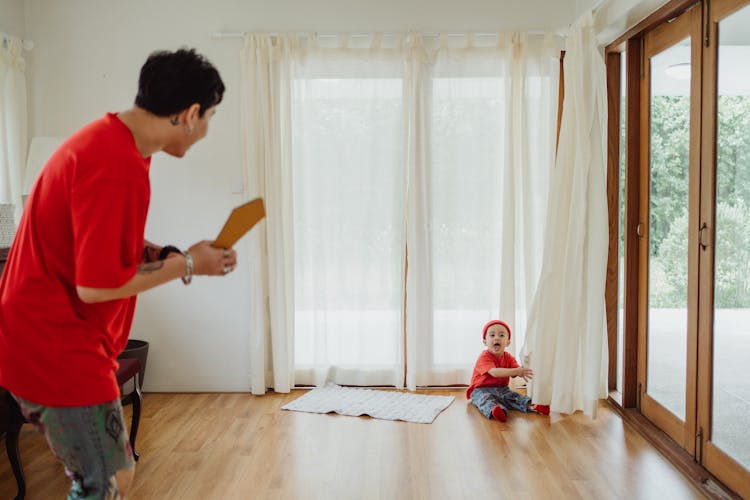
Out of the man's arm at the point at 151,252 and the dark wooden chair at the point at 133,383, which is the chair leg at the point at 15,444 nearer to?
the dark wooden chair at the point at 133,383

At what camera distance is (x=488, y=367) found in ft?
12.5

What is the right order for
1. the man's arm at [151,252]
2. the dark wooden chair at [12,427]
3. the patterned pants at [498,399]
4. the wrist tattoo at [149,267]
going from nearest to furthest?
the wrist tattoo at [149,267] → the man's arm at [151,252] → the dark wooden chair at [12,427] → the patterned pants at [498,399]

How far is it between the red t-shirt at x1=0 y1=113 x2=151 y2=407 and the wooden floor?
4.60 ft

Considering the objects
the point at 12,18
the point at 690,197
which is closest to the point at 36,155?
the point at 12,18

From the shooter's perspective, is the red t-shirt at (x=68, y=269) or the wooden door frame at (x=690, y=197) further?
the wooden door frame at (x=690, y=197)

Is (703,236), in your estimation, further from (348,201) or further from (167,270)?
(167,270)

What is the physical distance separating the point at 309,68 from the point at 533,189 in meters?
→ 1.51

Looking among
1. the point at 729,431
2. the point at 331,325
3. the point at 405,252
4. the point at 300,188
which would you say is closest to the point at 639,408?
the point at 729,431

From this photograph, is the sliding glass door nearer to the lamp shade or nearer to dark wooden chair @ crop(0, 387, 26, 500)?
dark wooden chair @ crop(0, 387, 26, 500)

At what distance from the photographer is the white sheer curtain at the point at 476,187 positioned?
3.99 meters

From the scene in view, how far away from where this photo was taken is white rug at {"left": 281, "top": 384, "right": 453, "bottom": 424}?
12.0ft

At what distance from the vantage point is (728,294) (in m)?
2.69

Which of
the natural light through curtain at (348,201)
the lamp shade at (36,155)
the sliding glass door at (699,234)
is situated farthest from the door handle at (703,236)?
the lamp shade at (36,155)

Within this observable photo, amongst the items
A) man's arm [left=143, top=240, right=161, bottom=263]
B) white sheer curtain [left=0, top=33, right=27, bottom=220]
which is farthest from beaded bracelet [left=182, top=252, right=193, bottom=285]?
white sheer curtain [left=0, top=33, right=27, bottom=220]
